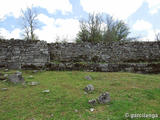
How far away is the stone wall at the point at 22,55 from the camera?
7.13 m

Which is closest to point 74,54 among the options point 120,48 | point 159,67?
point 120,48

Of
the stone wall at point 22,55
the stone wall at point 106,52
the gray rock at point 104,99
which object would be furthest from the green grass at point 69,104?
the stone wall at point 106,52

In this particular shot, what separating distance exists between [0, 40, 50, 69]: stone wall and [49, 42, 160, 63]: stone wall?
1.08 m

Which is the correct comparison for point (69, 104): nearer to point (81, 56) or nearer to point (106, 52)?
point (81, 56)

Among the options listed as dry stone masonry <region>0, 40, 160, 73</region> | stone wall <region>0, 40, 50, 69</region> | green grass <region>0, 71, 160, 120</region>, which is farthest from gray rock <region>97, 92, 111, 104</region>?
stone wall <region>0, 40, 50, 69</region>

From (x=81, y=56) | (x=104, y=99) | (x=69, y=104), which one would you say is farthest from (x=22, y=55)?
(x=104, y=99)

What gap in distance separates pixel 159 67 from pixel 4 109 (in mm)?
8774

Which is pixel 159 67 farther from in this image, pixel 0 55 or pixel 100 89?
pixel 0 55

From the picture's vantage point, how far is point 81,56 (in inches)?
331

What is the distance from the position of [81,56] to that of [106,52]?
201 cm

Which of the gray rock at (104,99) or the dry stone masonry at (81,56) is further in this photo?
the dry stone masonry at (81,56)

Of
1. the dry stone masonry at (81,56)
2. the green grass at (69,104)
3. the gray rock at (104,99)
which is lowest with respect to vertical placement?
the green grass at (69,104)

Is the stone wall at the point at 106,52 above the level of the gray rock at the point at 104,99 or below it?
above

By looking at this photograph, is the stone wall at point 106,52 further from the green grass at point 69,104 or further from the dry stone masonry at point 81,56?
the green grass at point 69,104
